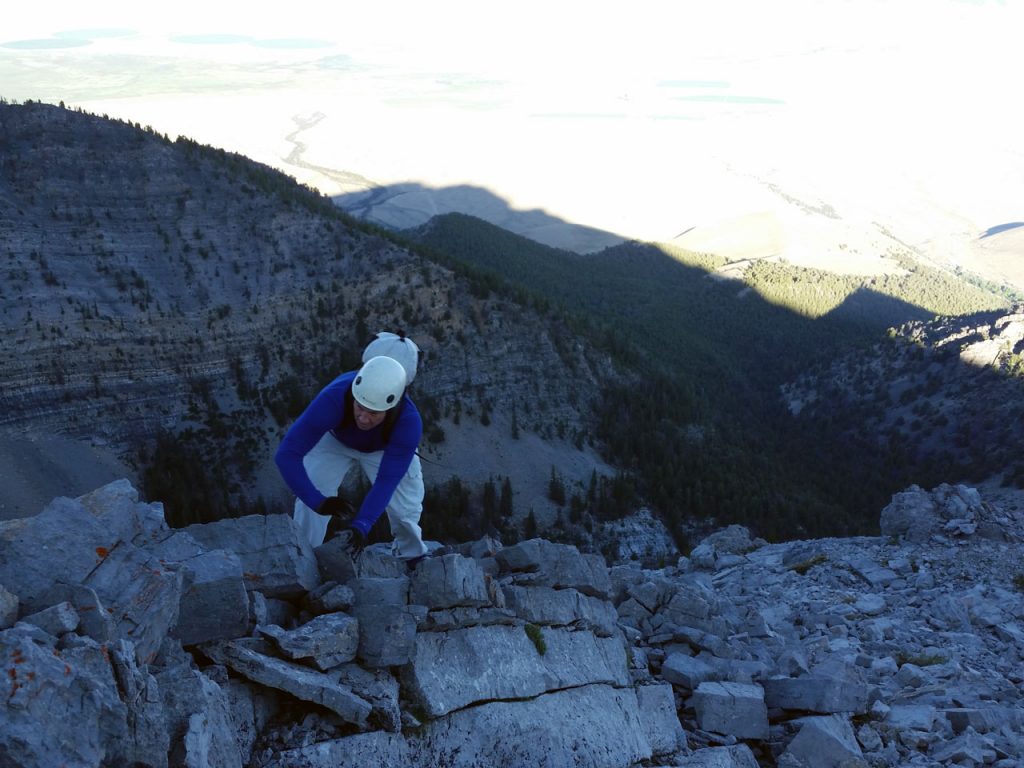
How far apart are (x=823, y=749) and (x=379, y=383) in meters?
5.73

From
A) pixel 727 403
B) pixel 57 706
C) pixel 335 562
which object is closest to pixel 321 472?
pixel 335 562

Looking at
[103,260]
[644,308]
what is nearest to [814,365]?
[644,308]

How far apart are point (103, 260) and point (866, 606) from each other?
111 feet

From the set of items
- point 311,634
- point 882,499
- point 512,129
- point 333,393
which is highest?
point 512,129

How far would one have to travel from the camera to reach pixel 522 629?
7613 mm

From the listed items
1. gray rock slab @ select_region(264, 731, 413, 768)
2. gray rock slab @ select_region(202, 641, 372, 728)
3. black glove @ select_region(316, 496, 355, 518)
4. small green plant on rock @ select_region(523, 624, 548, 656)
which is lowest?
small green plant on rock @ select_region(523, 624, 548, 656)

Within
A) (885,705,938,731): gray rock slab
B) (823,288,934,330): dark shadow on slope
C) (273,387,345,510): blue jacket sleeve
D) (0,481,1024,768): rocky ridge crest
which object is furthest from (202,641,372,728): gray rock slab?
(823,288,934,330): dark shadow on slope

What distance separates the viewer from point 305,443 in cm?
695

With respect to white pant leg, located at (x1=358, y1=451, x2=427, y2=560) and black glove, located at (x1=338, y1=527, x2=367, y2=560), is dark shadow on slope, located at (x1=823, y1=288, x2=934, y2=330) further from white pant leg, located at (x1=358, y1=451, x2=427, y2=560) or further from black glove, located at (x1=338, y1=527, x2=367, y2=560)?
black glove, located at (x1=338, y1=527, x2=367, y2=560)

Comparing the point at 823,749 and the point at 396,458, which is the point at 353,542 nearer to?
the point at 396,458

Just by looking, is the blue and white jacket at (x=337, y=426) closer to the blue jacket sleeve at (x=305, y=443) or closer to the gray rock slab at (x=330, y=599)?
the blue jacket sleeve at (x=305, y=443)

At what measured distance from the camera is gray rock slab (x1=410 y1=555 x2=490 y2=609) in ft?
23.0

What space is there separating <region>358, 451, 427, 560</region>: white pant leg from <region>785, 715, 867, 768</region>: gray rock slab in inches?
173

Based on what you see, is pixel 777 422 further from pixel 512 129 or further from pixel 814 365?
pixel 512 129
